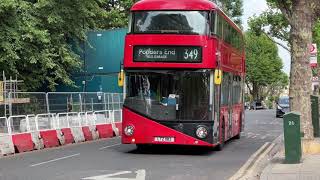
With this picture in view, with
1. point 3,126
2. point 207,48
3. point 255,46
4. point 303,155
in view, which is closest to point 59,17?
point 3,126

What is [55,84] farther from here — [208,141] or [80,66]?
[208,141]

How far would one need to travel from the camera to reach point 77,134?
22.9 m

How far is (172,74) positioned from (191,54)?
0.80 meters

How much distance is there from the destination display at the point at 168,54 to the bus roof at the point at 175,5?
3.92 feet

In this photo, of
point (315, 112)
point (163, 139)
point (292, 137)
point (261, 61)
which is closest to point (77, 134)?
point (163, 139)

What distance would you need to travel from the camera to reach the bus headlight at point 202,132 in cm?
1672

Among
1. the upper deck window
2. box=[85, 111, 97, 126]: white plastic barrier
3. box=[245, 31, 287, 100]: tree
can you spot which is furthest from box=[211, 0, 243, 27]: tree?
the upper deck window

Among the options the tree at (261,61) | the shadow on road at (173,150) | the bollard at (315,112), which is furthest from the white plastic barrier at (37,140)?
the tree at (261,61)

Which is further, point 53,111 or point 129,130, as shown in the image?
point 53,111

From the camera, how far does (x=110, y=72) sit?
3431 centimetres

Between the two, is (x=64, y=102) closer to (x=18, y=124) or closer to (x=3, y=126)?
(x=18, y=124)

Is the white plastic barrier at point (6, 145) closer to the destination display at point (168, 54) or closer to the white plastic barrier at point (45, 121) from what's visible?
the white plastic barrier at point (45, 121)

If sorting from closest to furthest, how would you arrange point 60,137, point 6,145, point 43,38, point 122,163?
1. point 122,163
2. point 6,145
3. point 60,137
4. point 43,38

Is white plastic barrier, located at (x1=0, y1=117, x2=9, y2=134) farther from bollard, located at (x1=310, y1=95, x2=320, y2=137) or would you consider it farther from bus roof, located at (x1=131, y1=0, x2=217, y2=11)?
bollard, located at (x1=310, y1=95, x2=320, y2=137)
